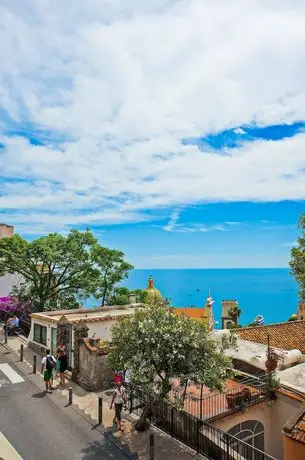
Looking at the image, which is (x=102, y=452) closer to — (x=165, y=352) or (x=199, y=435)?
(x=199, y=435)

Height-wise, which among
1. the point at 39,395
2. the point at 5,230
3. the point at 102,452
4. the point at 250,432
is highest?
the point at 5,230

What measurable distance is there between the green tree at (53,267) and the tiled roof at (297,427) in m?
24.9

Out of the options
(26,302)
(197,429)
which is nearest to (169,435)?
(197,429)

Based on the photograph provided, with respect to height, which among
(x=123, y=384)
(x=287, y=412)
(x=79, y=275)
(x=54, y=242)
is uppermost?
(x=54, y=242)

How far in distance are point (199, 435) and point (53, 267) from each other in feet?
73.1

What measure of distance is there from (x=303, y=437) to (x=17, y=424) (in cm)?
1052

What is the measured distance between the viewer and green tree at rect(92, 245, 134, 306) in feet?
113

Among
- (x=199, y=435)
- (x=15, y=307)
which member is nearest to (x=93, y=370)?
(x=199, y=435)

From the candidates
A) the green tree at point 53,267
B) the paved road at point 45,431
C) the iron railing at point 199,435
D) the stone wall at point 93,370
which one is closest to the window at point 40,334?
the stone wall at point 93,370

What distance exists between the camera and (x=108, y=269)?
3522 cm

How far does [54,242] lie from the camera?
32.1 meters

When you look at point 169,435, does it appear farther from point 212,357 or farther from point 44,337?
point 44,337

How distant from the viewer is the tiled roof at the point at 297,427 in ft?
26.9

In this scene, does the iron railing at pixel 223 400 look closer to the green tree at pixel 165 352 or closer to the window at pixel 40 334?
the green tree at pixel 165 352
